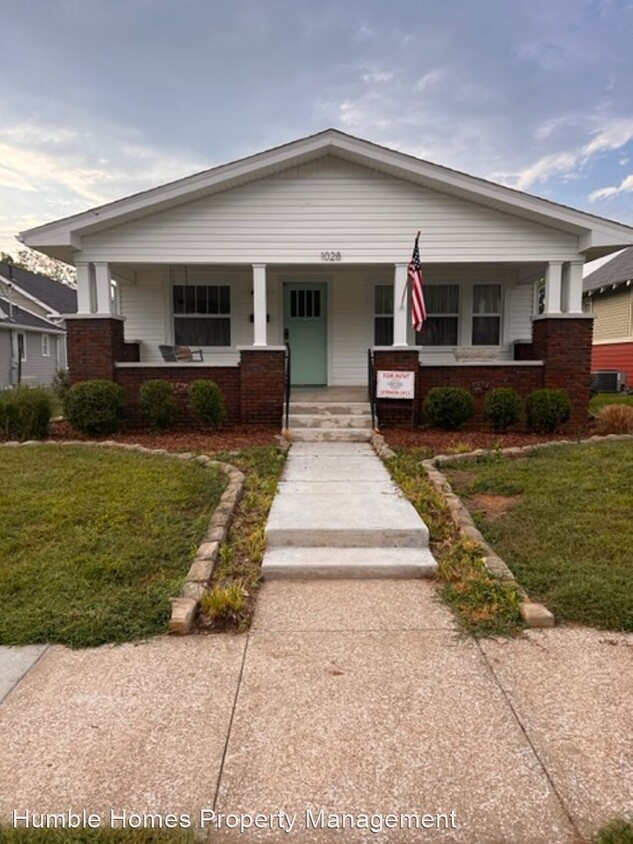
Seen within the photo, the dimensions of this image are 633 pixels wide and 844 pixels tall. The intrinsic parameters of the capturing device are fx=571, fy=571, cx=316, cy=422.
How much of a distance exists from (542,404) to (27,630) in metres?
7.69

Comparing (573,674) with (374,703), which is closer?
(374,703)

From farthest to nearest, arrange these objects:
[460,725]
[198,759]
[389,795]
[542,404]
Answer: [542,404] < [460,725] < [198,759] < [389,795]

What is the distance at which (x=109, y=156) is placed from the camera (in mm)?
15172

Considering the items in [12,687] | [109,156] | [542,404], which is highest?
[109,156]

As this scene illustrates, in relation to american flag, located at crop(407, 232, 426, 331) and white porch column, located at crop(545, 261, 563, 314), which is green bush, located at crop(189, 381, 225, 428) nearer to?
american flag, located at crop(407, 232, 426, 331)

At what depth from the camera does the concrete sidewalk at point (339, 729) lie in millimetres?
2006

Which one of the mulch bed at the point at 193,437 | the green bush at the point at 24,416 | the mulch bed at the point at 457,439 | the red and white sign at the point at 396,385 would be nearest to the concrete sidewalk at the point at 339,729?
the mulch bed at the point at 457,439

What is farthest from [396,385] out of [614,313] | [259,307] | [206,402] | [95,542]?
[614,313]

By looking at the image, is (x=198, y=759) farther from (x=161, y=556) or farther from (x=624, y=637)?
(x=624, y=637)

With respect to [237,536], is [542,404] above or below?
above

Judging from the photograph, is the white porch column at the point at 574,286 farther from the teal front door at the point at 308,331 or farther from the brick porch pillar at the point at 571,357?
the teal front door at the point at 308,331

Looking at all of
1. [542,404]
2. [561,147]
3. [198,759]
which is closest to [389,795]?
[198,759]

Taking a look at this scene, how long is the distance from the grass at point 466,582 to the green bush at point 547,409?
13.4ft

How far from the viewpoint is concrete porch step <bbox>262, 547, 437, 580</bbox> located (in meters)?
4.07
